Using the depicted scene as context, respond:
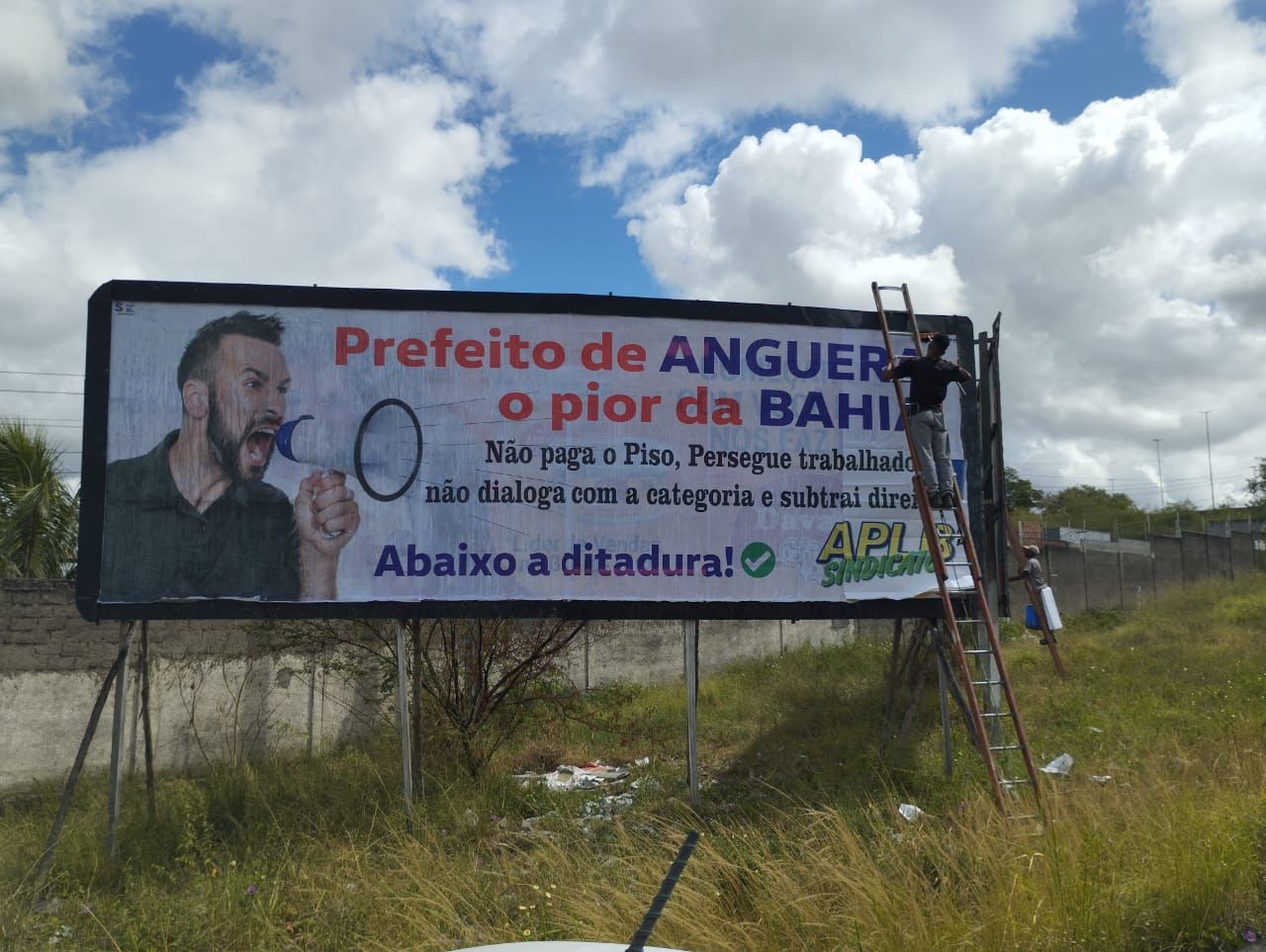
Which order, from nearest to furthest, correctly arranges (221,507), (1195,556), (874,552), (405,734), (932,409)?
(405,734) < (221,507) < (932,409) < (874,552) < (1195,556)

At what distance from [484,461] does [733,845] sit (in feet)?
13.2

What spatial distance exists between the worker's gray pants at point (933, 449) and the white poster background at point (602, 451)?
36 cm

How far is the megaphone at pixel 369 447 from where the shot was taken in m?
8.90

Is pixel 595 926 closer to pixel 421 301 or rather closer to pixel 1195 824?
pixel 1195 824

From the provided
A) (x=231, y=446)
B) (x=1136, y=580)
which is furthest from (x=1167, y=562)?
(x=231, y=446)

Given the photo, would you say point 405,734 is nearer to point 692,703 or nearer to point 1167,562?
point 692,703

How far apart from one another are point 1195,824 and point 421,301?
692 cm

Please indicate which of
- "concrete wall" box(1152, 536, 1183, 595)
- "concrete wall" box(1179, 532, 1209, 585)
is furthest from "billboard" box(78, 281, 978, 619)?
"concrete wall" box(1179, 532, 1209, 585)

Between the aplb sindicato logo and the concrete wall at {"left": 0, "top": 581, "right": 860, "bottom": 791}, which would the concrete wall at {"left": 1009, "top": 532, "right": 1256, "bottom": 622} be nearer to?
the aplb sindicato logo

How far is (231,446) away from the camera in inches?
348

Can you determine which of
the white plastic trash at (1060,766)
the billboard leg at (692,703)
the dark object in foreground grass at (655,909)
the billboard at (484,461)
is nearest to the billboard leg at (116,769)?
the billboard at (484,461)

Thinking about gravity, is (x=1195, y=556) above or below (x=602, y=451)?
below

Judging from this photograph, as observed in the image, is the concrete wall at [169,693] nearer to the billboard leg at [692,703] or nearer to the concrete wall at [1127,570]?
the billboard leg at [692,703]

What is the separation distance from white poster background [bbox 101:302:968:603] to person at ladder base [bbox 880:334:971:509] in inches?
14.7
